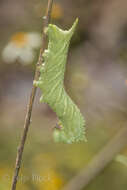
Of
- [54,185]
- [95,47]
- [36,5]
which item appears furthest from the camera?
[95,47]

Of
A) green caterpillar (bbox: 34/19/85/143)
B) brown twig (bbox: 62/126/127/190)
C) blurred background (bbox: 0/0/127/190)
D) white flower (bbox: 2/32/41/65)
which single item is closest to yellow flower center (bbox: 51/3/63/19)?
blurred background (bbox: 0/0/127/190)

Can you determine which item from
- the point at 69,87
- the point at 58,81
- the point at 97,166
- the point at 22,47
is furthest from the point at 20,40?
the point at 58,81

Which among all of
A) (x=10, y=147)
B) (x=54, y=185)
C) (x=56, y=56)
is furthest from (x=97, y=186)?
(x=56, y=56)

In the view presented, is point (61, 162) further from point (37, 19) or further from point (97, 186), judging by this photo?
point (37, 19)

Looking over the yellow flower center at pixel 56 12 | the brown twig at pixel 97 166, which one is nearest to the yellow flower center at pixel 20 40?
the yellow flower center at pixel 56 12

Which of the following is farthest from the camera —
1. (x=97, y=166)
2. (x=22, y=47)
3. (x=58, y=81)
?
(x=22, y=47)

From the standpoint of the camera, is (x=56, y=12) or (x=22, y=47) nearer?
(x=22, y=47)

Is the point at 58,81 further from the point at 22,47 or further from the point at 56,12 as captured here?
the point at 56,12
